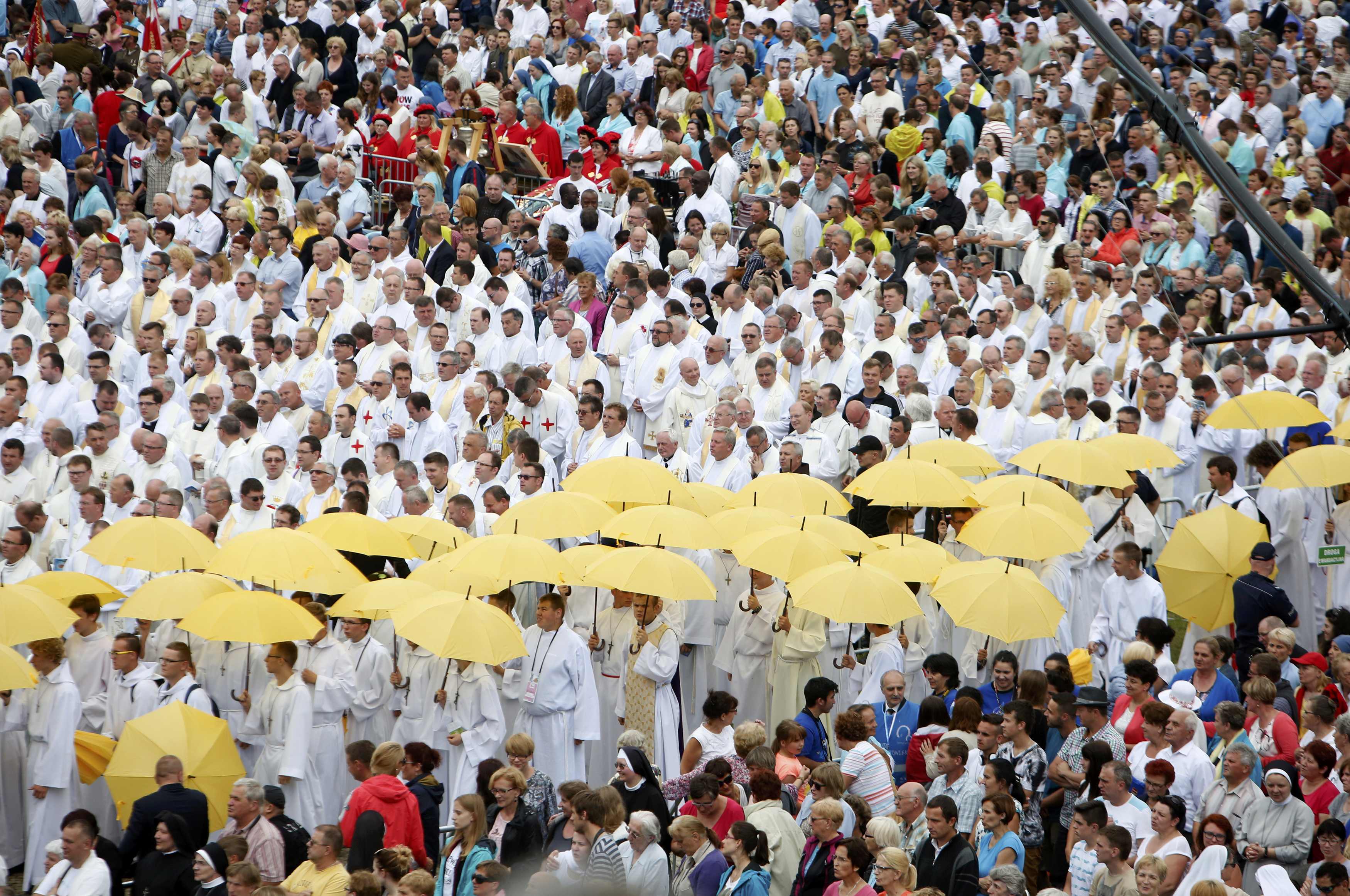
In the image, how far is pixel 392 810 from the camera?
9703mm

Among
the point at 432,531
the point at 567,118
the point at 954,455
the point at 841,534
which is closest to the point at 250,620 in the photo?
the point at 432,531

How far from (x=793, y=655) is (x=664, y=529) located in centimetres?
139

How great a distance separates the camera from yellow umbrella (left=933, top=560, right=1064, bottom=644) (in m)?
11.3

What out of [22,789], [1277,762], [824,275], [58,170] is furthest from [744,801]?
[58,170]

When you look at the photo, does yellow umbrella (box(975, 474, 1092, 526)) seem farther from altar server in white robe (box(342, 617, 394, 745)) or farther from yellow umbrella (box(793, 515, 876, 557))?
altar server in white robe (box(342, 617, 394, 745))

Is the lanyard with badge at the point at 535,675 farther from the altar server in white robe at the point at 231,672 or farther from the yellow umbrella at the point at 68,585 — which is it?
the yellow umbrella at the point at 68,585

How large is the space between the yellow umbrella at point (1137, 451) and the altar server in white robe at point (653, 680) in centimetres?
372

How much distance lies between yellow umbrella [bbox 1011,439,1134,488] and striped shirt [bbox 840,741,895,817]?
12.2 feet

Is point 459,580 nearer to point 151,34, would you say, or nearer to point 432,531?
point 432,531

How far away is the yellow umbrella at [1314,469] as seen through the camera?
43.5 feet

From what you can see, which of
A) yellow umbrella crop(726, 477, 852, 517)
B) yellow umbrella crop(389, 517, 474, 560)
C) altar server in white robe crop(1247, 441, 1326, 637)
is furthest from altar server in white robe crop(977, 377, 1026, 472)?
yellow umbrella crop(389, 517, 474, 560)

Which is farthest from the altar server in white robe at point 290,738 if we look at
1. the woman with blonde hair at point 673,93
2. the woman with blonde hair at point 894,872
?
the woman with blonde hair at point 673,93

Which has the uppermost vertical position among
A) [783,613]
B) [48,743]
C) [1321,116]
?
[1321,116]

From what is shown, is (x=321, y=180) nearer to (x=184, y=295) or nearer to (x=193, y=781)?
(x=184, y=295)
